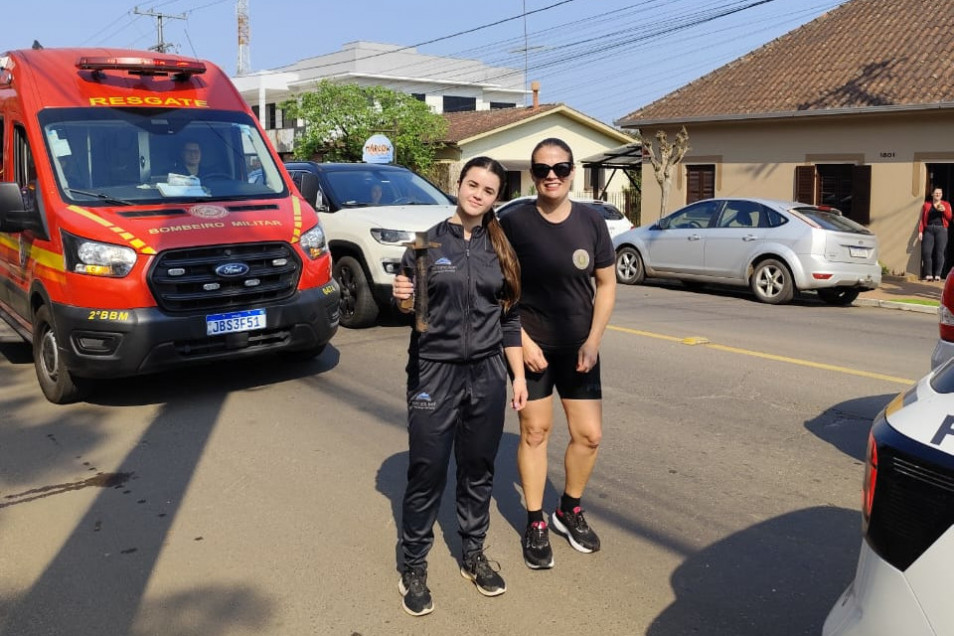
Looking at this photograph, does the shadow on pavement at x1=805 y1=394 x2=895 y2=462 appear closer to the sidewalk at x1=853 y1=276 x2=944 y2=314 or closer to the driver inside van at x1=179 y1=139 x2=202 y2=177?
the driver inside van at x1=179 y1=139 x2=202 y2=177

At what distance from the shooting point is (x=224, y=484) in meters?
5.21

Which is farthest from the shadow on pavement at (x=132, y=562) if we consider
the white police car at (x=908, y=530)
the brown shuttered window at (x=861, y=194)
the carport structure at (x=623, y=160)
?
the carport structure at (x=623, y=160)

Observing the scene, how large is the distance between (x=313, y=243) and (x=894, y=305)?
9.66m

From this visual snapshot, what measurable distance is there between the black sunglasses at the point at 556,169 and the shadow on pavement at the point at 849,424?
290 centimetres

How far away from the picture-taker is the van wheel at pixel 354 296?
982 cm

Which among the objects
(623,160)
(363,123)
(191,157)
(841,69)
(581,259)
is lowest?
(581,259)

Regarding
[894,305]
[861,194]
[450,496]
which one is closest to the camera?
[450,496]

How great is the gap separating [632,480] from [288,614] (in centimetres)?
225

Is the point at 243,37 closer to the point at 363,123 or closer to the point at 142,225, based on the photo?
the point at 363,123

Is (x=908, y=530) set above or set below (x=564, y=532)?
above

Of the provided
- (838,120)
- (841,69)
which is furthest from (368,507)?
(841,69)

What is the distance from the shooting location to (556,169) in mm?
3926

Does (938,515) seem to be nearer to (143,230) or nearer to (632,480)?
(632,480)

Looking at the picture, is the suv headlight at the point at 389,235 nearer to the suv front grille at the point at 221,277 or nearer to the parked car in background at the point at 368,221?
the parked car in background at the point at 368,221
